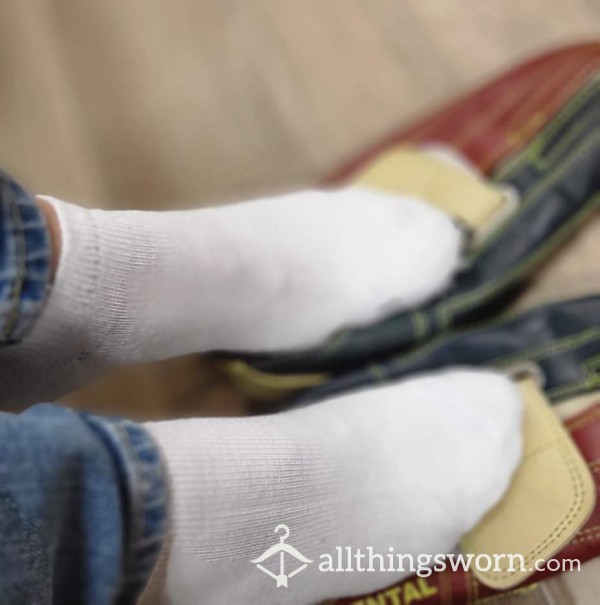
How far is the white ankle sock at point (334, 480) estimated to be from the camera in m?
0.39

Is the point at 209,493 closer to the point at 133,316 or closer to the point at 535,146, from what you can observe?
the point at 133,316

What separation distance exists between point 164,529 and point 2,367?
151 millimetres

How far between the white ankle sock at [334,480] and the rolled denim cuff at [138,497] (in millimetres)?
11

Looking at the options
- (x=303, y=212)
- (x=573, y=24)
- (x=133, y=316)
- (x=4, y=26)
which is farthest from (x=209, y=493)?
(x=4, y=26)

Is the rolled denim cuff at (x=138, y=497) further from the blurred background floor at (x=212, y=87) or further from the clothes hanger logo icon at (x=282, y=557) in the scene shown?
the blurred background floor at (x=212, y=87)

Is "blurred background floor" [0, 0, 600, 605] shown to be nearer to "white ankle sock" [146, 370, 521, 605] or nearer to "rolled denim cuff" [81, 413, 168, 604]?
"white ankle sock" [146, 370, 521, 605]

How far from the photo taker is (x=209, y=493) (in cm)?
39

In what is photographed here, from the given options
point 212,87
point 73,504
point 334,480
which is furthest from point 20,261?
point 212,87

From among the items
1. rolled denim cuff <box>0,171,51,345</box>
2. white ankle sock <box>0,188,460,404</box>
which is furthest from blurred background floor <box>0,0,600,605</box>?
rolled denim cuff <box>0,171,51,345</box>

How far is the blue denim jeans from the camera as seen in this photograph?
319mm

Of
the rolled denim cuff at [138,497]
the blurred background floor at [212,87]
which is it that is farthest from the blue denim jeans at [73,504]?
the blurred background floor at [212,87]

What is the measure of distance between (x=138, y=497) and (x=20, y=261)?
0.14m

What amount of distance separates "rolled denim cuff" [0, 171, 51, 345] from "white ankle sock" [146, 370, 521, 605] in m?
0.09

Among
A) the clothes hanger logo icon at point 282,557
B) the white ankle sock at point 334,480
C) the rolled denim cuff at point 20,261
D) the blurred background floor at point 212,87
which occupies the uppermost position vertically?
the blurred background floor at point 212,87
